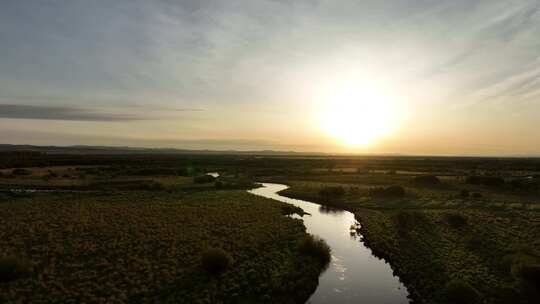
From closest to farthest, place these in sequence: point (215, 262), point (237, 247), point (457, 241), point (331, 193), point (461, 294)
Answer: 1. point (461, 294)
2. point (215, 262)
3. point (237, 247)
4. point (457, 241)
5. point (331, 193)

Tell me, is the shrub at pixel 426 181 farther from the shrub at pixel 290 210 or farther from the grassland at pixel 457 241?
the shrub at pixel 290 210

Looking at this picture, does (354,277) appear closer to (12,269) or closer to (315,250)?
(315,250)

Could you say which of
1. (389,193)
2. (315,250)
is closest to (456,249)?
(315,250)

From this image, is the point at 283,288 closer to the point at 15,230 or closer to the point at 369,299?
the point at 369,299

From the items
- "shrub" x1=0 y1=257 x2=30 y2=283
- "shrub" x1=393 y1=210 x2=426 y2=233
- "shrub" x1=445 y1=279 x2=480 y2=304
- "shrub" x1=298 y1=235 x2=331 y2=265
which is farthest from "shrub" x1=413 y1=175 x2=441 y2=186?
"shrub" x1=0 y1=257 x2=30 y2=283

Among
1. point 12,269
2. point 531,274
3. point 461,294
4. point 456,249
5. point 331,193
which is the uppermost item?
point 531,274

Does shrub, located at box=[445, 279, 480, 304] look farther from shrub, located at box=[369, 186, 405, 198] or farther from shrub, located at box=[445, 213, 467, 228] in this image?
shrub, located at box=[369, 186, 405, 198]
